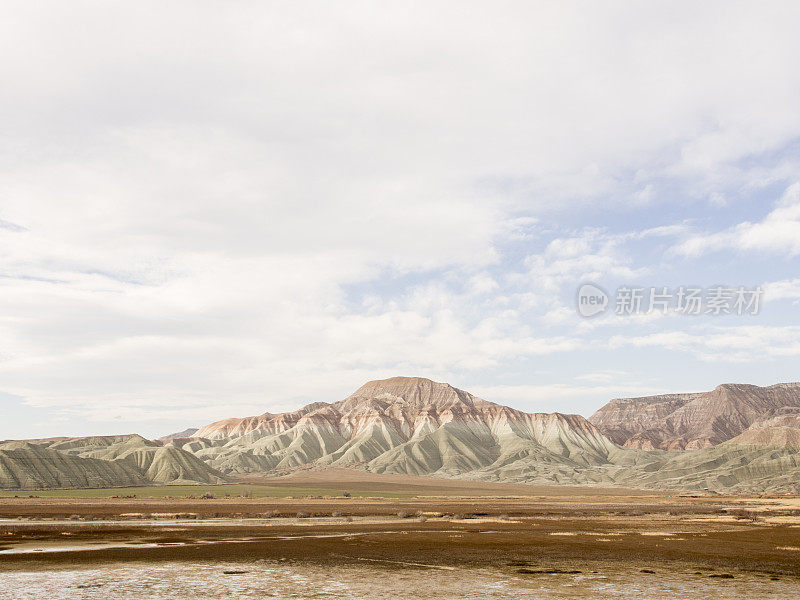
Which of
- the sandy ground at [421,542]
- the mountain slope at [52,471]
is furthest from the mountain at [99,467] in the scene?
the sandy ground at [421,542]

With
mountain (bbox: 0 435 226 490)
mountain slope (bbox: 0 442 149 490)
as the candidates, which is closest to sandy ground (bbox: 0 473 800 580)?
mountain slope (bbox: 0 442 149 490)

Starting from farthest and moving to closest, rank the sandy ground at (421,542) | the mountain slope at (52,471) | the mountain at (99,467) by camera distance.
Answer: the mountain at (99,467) → the mountain slope at (52,471) → the sandy ground at (421,542)

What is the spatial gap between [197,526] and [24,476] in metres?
90.8

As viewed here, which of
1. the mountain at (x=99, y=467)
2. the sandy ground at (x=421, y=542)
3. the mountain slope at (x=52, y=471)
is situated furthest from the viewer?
the mountain at (x=99, y=467)

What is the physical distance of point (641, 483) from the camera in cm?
18562

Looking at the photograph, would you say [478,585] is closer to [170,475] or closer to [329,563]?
[329,563]

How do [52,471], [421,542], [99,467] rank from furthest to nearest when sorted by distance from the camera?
[99,467] < [52,471] < [421,542]

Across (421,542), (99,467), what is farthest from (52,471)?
(421,542)

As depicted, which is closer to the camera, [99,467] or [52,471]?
[52,471]

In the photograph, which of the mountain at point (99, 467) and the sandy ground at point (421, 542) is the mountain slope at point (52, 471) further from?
the sandy ground at point (421, 542)

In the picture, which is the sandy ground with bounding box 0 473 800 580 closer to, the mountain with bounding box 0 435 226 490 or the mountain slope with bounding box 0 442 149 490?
the mountain slope with bounding box 0 442 149 490

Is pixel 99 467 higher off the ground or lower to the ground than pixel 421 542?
lower

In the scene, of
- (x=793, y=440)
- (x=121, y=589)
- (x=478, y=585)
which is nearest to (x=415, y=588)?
(x=478, y=585)

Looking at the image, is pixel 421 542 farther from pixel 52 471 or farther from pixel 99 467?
pixel 99 467
